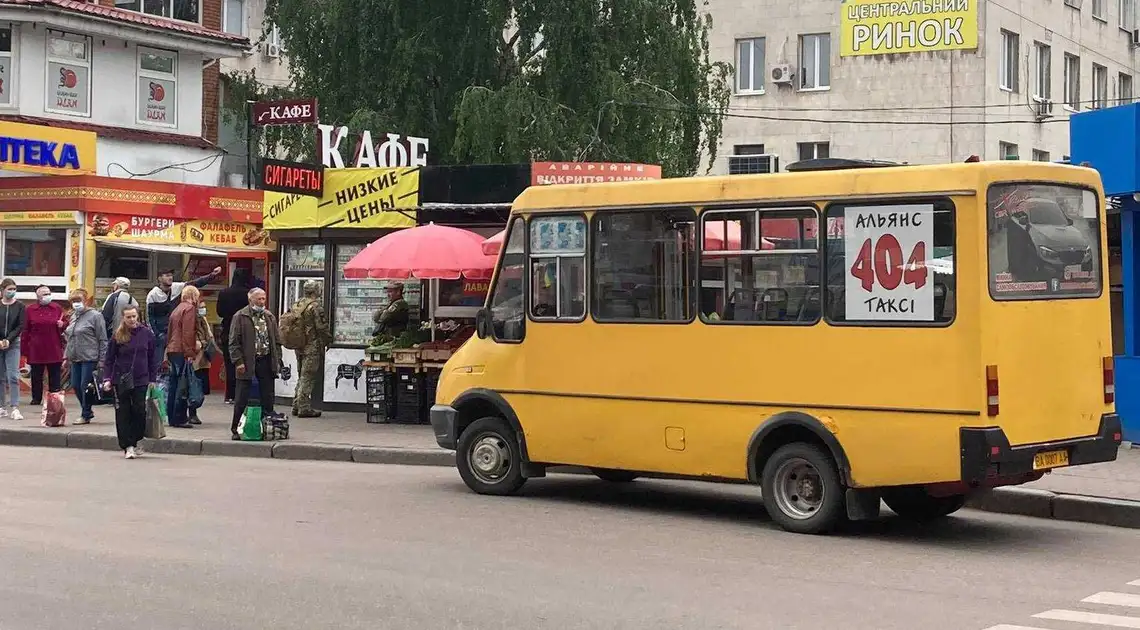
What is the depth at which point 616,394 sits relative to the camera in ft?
37.3

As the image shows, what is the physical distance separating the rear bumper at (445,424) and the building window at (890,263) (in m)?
3.82

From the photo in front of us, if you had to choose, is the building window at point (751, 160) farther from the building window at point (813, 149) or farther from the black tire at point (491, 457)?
the black tire at point (491, 457)

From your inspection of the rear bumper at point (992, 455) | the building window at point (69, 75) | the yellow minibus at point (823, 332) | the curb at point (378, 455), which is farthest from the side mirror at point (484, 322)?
the building window at point (69, 75)

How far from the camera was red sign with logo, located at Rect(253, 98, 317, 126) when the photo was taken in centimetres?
2427

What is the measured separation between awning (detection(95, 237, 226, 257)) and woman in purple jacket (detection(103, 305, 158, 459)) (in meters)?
9.72

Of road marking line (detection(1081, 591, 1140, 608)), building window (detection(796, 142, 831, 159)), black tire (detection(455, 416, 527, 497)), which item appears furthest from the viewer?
building window (detection(796, 142, 831, 159))

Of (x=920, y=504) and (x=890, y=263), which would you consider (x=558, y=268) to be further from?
(x=920, y=504)

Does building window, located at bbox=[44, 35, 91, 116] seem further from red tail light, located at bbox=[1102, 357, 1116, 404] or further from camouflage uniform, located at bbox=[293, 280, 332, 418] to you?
red tail light, located at bbox=[1102, 357, 1116, 404]

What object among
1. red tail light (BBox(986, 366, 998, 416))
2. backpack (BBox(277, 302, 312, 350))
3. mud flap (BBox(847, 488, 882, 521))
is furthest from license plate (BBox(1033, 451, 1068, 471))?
backpack (BBox(277, 302, 312, 350))

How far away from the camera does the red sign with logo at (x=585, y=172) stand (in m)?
18.0

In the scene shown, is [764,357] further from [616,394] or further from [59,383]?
[59,383]

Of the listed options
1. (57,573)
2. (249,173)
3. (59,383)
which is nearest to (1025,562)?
(57,573)

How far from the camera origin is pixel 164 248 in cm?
2525

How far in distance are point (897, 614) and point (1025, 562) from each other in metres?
2.18
